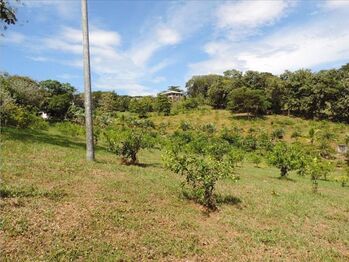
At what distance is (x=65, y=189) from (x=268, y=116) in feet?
193

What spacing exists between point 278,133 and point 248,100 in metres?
13.2

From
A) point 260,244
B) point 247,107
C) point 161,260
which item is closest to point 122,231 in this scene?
point 161,260

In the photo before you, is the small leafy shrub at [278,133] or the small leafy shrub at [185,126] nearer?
the small leafy shrub at [278,133]

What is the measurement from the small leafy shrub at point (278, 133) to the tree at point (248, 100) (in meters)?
11.8

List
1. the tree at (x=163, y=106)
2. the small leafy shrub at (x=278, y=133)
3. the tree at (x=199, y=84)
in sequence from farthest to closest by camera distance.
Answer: the tree at (x=199, y=84), the tree at (x=163, y=106), the small leafy shrub at (x=278, y=133)

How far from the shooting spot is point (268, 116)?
65250mm

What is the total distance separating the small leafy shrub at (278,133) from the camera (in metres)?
51.9

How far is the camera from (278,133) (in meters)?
52.1

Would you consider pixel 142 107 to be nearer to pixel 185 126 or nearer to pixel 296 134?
pixel 185 126

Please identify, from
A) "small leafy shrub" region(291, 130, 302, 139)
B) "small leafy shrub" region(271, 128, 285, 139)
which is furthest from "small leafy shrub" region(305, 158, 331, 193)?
"small leafy shrub" region(291, 130, 302, 139)

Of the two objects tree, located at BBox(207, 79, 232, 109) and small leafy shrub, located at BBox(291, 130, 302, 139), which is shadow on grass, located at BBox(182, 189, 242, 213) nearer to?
small leafy shrub, located at BBox(291, 130, 302, 139)

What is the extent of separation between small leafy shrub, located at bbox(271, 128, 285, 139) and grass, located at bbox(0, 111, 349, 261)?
125ft

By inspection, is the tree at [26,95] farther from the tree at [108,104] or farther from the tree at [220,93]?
the tree at [220,93]

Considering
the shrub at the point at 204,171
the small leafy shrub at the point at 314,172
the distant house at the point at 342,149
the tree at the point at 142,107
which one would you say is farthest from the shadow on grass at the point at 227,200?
the tree at the point at 142,107
